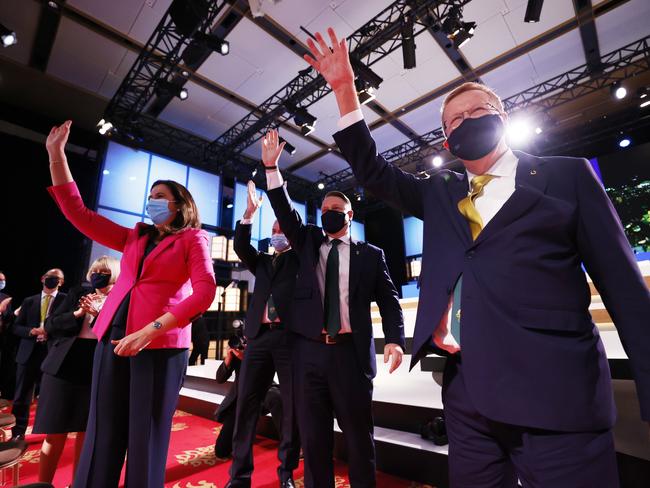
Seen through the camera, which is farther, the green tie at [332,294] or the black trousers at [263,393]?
the black trousers at [263,393]

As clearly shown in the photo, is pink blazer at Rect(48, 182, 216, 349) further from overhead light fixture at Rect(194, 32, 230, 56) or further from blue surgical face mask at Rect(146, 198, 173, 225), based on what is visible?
overhead light fixture at Rect(194, 32, 230, 56)

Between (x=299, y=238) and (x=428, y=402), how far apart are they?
1.34m

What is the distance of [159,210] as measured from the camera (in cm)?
137

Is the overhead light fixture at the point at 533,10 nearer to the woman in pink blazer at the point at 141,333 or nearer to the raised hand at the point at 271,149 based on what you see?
the raised hand at the point at 271,149

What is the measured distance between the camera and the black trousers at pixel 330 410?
4.85 feet

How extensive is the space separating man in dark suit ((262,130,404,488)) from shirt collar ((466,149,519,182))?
85 cm

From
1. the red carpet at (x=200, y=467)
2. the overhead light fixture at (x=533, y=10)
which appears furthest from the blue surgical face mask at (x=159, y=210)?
the overhead light fixture at (x=533, y=10)

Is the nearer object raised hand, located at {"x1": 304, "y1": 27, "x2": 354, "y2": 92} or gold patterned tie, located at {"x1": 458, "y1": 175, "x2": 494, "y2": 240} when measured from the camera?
gold patterned tie, located at {"x1": 458, "y1": 175, "x2": 494, "y2": 240}

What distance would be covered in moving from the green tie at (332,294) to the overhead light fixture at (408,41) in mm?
3760

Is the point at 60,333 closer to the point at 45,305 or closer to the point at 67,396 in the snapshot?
the point at 67,396

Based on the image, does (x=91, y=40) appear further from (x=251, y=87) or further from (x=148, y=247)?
(x=148, y=247)

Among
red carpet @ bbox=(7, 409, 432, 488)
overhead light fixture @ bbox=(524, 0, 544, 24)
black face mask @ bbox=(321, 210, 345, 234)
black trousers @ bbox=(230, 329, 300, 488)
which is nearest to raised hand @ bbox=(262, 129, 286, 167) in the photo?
black face mask @ bbox=(321, 210, 345, 234)

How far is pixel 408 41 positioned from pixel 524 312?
4724 millimetres

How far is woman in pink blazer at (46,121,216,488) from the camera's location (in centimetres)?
111
